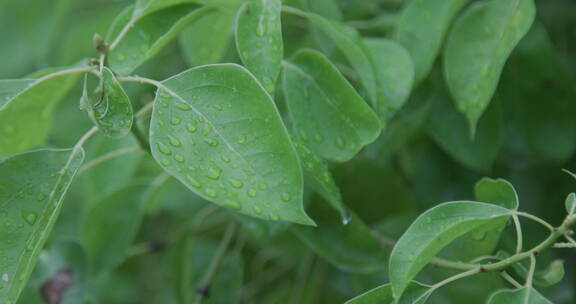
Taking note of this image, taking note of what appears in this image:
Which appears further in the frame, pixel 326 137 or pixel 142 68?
pixel 142 68

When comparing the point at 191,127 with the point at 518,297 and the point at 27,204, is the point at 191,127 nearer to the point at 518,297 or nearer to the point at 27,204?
the point at 27,204

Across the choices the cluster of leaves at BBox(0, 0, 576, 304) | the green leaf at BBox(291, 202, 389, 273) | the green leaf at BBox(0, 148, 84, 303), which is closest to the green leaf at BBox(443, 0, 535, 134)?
the cluster of leaves at BBox(0, 0, 576, 304)

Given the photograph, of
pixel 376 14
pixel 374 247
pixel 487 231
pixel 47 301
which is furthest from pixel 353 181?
pixel 47 301

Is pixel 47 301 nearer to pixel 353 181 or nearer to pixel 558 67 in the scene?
pixel 353 181

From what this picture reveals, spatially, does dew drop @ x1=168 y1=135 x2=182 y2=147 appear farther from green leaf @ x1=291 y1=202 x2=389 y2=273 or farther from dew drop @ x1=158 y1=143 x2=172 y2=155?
green leaf @ x1=291 y1=202 x2=389 y2=273

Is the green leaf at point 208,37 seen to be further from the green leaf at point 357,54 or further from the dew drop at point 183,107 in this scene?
the dew drop at point 183,107

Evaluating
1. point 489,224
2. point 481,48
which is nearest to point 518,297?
point 489,224

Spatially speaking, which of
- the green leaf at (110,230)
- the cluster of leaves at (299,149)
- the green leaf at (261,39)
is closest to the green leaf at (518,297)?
the cluster of leaves at (299,149)
